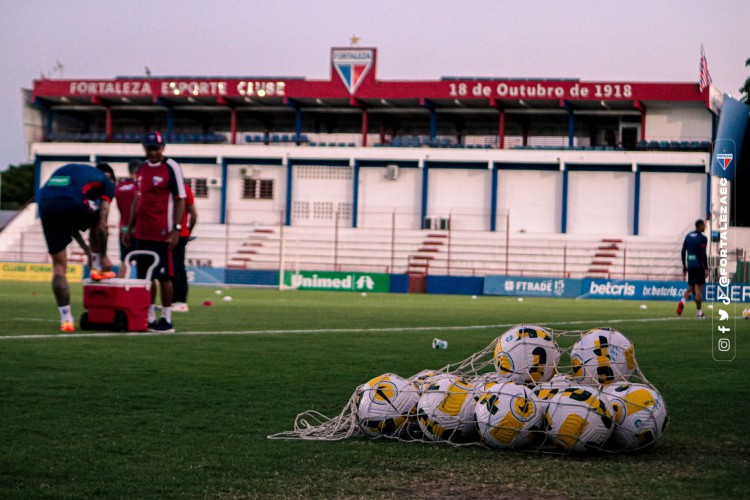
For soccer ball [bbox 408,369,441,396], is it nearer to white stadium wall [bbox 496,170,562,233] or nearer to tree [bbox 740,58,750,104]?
white stadium wall [bbox 496,170,562,233]

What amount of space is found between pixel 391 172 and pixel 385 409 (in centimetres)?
4994

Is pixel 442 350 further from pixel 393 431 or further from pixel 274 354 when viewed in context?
pixel 393 431

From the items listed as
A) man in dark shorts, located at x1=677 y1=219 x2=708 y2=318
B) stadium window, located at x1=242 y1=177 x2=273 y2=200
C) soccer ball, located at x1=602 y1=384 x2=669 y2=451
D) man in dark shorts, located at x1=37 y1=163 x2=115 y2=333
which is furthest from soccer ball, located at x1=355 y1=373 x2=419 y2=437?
stadium window, located at x1=242 y1=177 x2=273 y2=200

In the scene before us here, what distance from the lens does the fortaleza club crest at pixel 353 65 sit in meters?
55.7

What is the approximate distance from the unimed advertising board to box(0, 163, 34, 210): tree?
6120 centimetres

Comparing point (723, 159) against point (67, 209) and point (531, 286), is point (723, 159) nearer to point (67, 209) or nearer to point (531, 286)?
point (67, 209)

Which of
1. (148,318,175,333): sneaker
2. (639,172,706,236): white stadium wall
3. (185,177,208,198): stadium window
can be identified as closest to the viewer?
(148,318,175,333): sneaker

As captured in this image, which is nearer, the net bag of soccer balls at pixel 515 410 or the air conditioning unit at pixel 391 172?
the net bag of soccer balls at pixel 515 410

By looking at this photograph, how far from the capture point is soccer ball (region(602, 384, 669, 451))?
17.3 feet

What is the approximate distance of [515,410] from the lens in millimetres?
5273

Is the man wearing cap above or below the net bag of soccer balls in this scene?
above

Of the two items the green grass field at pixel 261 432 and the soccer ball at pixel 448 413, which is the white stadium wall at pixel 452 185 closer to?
the green grass field at pixel 261 432

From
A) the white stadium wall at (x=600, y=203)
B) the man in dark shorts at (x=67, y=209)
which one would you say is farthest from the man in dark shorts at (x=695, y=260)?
the white stadium wall at (x=600, y=203)

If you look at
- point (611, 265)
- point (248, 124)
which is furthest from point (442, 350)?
point (248, 124)
